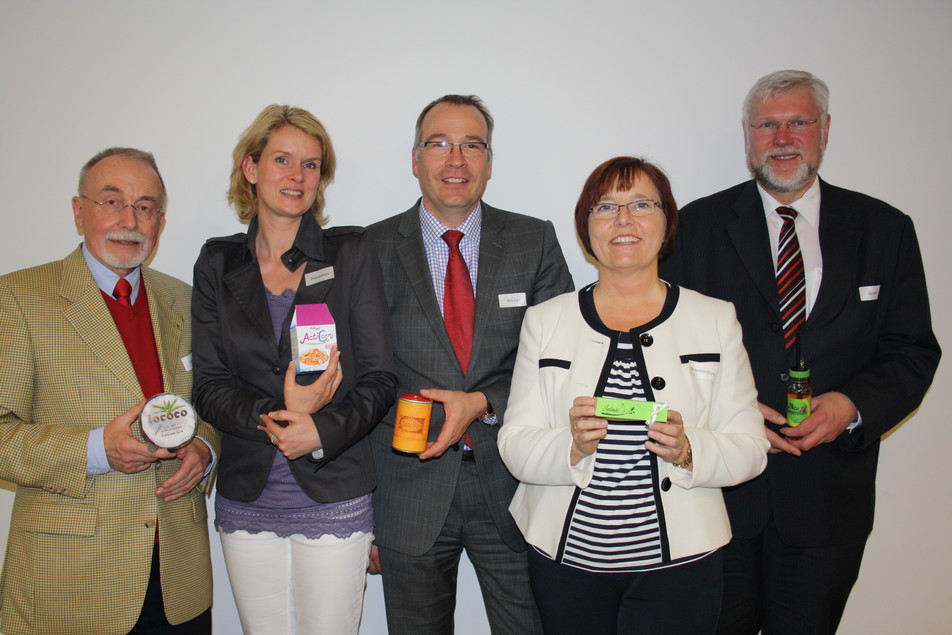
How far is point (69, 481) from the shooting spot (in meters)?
2.07

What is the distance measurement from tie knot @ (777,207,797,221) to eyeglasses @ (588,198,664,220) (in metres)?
0.74

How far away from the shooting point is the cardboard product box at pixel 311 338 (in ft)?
6.55

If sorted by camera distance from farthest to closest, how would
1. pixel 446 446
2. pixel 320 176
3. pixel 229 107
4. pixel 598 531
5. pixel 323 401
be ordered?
pixel 229 107, pixel 320 176, pixel 446 446, pixel 323 401, pixel 598 531

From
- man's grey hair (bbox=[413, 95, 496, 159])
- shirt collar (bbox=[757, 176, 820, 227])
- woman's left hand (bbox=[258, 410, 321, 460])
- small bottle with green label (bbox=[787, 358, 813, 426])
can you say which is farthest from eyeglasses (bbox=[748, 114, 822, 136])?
woman's left hand (bbox=[258, 410, 321, 460])

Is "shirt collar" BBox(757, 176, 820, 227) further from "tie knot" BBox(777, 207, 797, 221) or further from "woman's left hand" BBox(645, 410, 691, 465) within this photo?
"woman's left hand" BBox(645, 410, 691, 465)

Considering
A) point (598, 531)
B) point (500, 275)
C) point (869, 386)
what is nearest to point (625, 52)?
point (500, 275)

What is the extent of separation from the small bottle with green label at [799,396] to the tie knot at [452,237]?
125cm

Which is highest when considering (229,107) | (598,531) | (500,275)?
(229,107)

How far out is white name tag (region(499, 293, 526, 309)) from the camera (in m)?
2.43

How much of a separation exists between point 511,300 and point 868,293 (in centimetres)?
130

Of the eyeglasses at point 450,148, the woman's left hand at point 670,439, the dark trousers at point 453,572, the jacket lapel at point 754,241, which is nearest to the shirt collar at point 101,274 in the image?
the eyeglasses at point 450,148

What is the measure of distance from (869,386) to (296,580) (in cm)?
206

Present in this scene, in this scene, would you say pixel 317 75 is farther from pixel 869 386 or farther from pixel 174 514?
pixel 869 386

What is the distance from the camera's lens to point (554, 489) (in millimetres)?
2004
